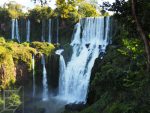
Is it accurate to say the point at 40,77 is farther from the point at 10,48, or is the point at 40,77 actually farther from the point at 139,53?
the point at 139,53

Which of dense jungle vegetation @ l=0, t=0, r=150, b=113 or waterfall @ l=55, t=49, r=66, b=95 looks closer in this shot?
dense jungle vegetation @ l=0, t=0, r=150, b=113

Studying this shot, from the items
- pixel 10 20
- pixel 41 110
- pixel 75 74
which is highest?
pixel 10 20

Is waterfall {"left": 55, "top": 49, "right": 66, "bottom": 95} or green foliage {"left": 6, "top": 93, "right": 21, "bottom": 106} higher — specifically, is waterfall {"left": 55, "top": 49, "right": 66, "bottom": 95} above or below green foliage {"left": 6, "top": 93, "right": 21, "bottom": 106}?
above

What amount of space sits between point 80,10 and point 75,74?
1326 cm

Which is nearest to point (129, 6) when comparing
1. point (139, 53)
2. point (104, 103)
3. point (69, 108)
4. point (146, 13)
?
point (146, 13)

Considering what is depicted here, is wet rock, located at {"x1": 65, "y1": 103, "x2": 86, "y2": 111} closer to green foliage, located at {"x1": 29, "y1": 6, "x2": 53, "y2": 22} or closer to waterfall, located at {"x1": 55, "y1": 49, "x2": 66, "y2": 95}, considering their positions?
waterfall, located at {"x1": 55, "y1": 49, "x2": 66, "y2": 95}

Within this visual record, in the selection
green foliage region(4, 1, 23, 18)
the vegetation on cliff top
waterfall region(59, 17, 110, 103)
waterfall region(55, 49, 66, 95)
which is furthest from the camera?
green foliage region(4, 1, 23, 18)

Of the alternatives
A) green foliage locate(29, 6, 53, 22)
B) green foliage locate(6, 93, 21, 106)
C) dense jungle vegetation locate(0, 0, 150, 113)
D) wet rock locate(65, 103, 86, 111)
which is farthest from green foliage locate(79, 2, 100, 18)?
wet rock locate(65, 103, 86, 111)

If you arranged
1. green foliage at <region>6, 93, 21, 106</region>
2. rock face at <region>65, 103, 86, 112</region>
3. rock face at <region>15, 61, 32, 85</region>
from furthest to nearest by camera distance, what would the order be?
rock face at <region>15, 61, 32, 85</region> → green foliage at <region>6, 93, 21, 106</region> → rock face at <region>65, 103, 86, 112</region>

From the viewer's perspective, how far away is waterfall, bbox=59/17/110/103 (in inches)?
1214

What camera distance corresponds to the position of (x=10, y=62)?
30328 mm

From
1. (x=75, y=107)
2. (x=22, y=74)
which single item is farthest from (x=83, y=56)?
(x=75, y=107)

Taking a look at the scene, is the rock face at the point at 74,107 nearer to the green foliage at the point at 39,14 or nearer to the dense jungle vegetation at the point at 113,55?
the dense jungle vegetation at the point at 113,55

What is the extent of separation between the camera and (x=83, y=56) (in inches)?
1291
